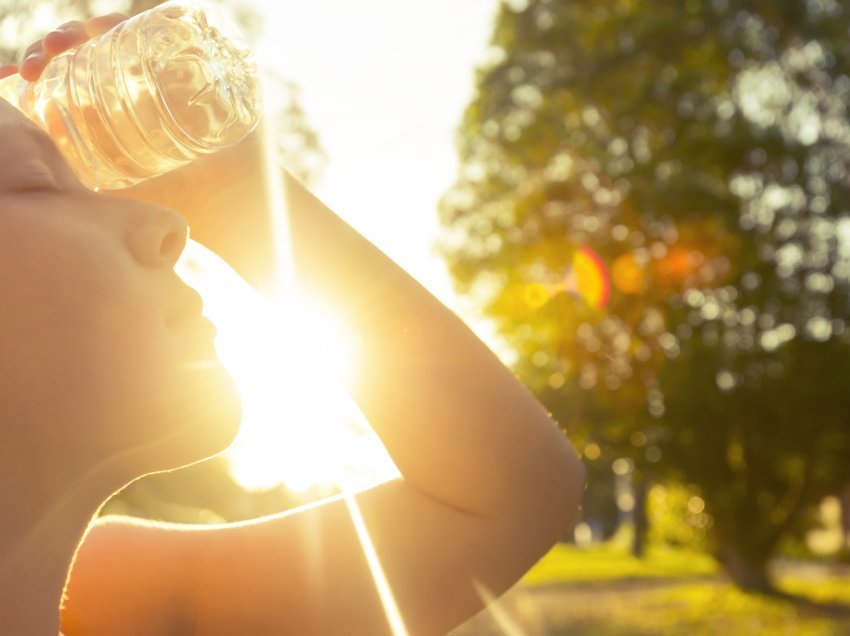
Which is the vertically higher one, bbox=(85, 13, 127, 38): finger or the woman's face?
bbox=(85, 13, 127, 38): finger

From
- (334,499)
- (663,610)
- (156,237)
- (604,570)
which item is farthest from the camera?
(604,570)

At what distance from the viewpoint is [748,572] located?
20.9m

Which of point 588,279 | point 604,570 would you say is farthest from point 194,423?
point 604,570

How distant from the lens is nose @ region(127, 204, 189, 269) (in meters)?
1.32

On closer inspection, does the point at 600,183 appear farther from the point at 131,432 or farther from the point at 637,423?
the point at 131,432

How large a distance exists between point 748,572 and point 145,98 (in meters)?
20.9

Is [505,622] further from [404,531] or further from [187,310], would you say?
[187,310]

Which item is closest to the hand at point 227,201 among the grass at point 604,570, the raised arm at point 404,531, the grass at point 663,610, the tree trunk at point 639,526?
the raised arm at point 404,531

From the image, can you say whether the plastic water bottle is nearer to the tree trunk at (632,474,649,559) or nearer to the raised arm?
the raised arm

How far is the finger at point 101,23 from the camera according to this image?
172 cm

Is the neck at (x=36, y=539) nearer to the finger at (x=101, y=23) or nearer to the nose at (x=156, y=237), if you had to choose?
the nose at (x=156, y=237)

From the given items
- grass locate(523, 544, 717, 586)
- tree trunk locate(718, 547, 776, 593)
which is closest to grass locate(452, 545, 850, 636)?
tree trunk locate(718, 547, 776, 593)

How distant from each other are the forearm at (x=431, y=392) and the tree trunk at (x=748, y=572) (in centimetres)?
2043

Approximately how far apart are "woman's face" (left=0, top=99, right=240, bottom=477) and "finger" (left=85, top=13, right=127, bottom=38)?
16.0 inches
